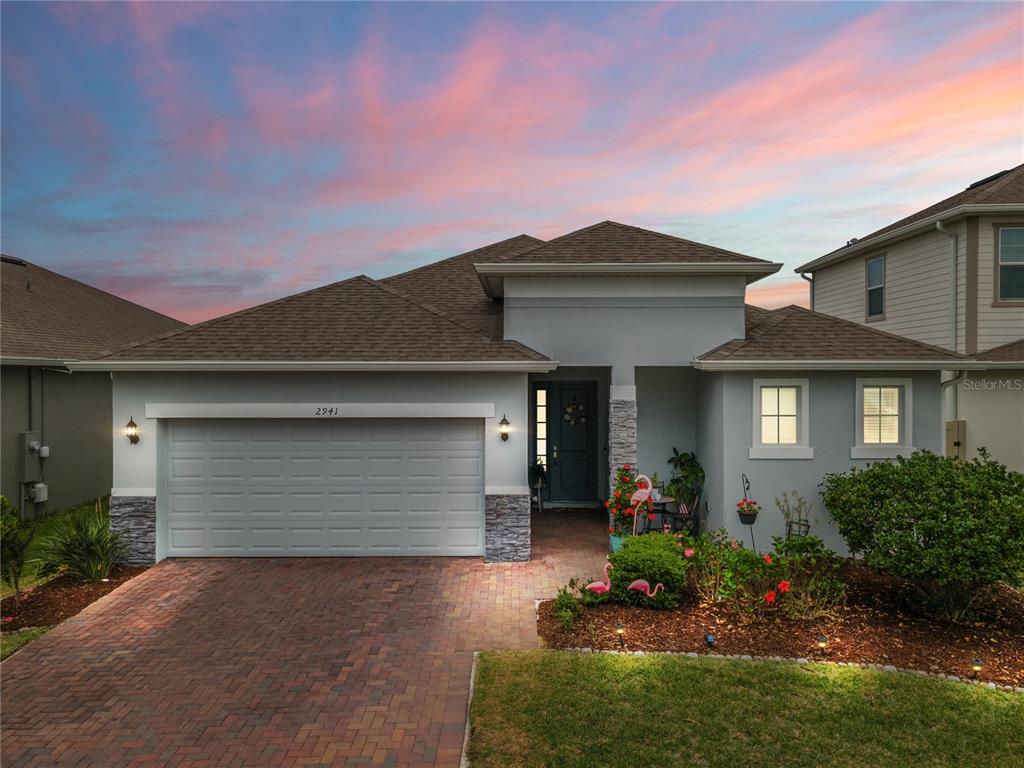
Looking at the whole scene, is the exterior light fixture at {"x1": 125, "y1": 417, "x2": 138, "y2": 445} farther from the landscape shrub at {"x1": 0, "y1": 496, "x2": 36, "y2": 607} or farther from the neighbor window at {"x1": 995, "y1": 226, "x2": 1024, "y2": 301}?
the neighbor window at {"x1": 995, "y1": 226, "x2": 1024, "y2": 301}

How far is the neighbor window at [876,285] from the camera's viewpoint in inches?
569

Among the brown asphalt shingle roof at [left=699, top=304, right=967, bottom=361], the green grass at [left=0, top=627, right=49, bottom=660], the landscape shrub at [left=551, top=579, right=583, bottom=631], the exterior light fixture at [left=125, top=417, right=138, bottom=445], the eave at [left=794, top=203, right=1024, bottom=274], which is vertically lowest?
the green grass at [left=0, top=627, right=49, bottom=660]

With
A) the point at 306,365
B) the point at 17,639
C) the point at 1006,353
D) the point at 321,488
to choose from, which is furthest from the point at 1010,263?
the point at 17,639

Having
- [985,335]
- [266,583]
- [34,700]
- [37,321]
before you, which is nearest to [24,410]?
[37,321]

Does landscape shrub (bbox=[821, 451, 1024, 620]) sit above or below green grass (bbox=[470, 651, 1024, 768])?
above

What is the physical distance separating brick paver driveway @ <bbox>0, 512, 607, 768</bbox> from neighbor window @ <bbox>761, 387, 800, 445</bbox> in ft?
11.9

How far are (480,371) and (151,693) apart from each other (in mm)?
5623

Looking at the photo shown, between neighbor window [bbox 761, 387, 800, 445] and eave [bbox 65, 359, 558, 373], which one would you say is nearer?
eave [bbox 65, 359, 558, 373]

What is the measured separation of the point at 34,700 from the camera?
5.02 metres

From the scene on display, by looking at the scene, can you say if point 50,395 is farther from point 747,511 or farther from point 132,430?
point 747,511

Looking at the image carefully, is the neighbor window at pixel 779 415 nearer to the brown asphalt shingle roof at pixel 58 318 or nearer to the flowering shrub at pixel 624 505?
the flowering shrub at pixel 624 505

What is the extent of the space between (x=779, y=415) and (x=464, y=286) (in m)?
7.64

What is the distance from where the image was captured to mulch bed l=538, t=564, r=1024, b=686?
5.59 meters

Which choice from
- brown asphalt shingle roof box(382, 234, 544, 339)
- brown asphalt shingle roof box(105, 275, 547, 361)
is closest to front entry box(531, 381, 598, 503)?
brown asphalt shingle roof box(382, 234, 544, 339)
